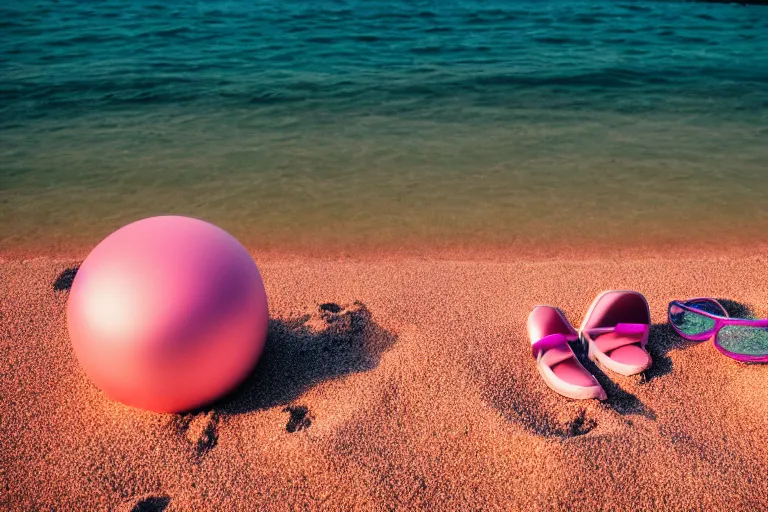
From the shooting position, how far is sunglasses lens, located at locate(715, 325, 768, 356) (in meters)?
3.42

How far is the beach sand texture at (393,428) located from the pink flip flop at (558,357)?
7 cm

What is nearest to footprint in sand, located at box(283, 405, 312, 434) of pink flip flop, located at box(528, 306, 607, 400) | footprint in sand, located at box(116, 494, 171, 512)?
footprint in sand, located at box(116, 494, 171, 512)

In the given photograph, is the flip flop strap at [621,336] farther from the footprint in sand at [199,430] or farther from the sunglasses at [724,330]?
the footprint in sand at [199,430]

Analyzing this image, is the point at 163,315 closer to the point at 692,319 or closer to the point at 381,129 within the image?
the point at 692,319

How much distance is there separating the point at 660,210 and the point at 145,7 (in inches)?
519

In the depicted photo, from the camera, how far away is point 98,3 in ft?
47.4

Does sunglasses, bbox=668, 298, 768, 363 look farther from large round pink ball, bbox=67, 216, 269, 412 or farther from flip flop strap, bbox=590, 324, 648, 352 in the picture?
large round pink ball, bbox=67, 216, 269, 412

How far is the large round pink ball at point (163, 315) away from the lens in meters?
2.68

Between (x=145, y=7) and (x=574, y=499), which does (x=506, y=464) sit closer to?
(x=574, y=499)

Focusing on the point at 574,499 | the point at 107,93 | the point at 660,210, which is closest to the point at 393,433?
the point at 574,499

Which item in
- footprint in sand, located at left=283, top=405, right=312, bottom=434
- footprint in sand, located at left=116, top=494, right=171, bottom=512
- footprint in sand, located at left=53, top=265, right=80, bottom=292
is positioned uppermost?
footprint in sand, located at left=283, top=405, right=312, bottom=434

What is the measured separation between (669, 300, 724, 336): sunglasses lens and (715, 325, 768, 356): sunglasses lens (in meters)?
0.11

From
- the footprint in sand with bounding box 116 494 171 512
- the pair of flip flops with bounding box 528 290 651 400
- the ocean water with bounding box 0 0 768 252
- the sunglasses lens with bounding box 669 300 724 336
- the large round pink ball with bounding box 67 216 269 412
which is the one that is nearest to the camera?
the footprint in sand with bounding box 116 494 171 512

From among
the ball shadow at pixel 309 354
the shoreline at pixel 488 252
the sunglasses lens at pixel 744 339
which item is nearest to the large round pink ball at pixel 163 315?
the ball shadow at pixel 309 354
